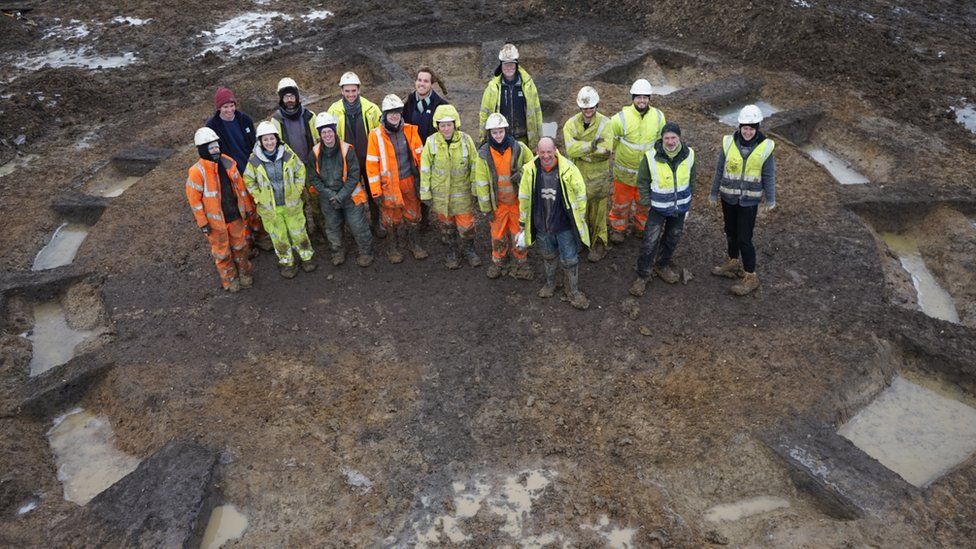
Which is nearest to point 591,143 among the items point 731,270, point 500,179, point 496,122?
point 500,179

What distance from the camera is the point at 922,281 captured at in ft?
26.0

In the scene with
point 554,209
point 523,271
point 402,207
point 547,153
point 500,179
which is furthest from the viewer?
point 402,207

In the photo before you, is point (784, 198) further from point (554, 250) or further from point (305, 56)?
point (305, 56)

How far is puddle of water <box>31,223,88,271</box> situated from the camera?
920cm

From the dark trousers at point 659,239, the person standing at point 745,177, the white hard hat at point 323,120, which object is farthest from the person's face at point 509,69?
the person standing at point 745,177

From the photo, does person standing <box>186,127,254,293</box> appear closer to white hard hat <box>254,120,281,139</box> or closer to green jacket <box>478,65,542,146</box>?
white hard hat <box>254,120,281,139</box>

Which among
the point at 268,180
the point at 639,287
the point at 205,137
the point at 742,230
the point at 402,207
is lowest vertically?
the point at 639,287

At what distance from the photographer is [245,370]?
688 centimetres

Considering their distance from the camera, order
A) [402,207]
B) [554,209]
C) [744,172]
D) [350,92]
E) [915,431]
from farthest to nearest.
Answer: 1. [402,207]
2. [350,92]
3. [554,209]
4. [744,172]
5. [915,431]

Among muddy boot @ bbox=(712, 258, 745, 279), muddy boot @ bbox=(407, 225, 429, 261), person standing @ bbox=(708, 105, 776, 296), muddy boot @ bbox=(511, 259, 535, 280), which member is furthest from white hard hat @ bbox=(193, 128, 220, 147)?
muddy boot @ bbox=(712, 258, 745, 279)

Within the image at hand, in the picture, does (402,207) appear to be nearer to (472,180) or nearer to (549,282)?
(472,180)

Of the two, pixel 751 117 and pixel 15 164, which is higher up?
pixel 751 117

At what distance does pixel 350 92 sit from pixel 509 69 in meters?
1.89

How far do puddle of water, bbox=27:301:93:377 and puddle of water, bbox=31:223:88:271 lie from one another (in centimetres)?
95
